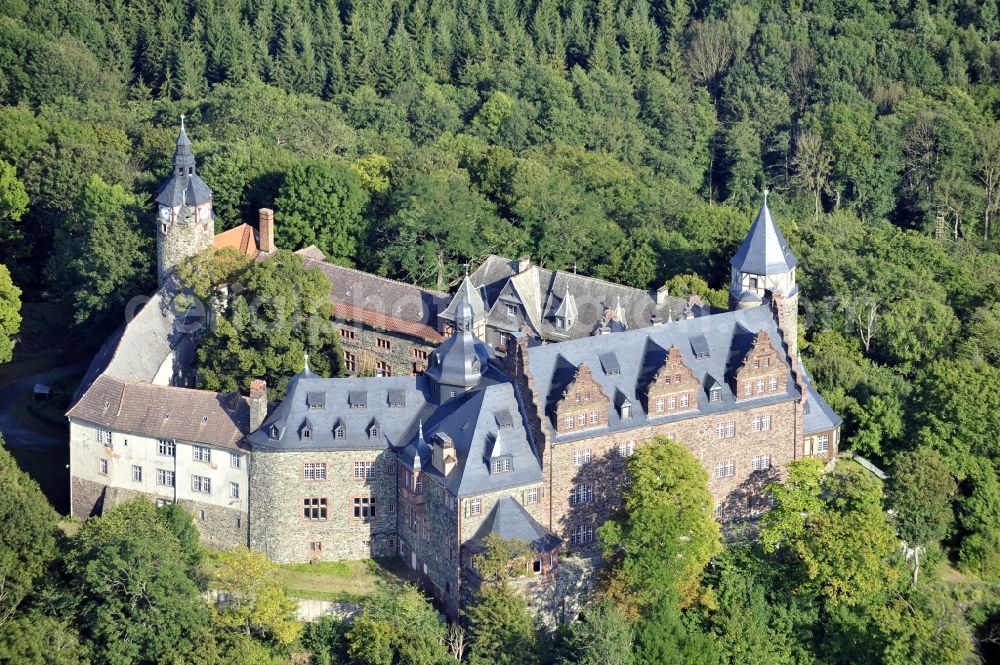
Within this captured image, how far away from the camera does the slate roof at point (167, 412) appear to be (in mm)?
97500

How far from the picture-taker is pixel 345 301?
114 m

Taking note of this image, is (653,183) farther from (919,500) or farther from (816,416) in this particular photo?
(919,500)

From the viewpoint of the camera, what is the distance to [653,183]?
153 metres

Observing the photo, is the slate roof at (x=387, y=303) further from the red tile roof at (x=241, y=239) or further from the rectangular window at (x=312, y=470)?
the rectangular window at (x=312, y=470)

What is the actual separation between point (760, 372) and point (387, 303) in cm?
2531

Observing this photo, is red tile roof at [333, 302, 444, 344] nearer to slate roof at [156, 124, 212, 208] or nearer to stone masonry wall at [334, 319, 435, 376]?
stone masonry wall at [334, 319, 435, 376]

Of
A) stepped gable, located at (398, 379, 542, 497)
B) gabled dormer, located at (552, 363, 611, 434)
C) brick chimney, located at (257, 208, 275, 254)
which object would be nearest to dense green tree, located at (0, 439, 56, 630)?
stepped gable, located at (398, 379, 542, 497)

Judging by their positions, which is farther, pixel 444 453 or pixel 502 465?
pixel 502 465

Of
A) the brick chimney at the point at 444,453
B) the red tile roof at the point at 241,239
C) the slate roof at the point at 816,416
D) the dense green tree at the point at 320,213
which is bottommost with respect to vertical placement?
the brick chimney at the point at 444,453

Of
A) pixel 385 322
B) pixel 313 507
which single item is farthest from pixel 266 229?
pixel 313 507

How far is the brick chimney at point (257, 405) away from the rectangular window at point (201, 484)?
13.1ft

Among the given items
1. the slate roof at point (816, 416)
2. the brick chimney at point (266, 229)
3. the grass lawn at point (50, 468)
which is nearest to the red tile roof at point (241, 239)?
the brick chimney at point (266, 229)

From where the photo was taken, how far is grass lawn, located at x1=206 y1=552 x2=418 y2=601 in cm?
9538

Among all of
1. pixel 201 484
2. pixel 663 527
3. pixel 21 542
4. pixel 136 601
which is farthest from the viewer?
pixel 201 484
